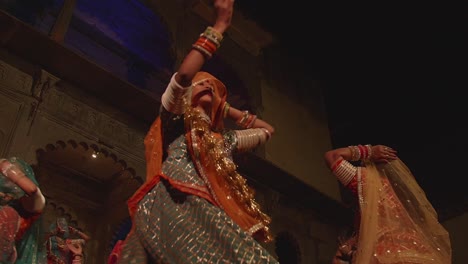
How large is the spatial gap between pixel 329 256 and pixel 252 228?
203 inches

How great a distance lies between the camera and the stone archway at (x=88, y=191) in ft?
19.3

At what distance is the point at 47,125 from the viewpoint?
4.28 m

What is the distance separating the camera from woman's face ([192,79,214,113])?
2.49m

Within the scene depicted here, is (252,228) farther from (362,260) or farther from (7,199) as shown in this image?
(7,199)

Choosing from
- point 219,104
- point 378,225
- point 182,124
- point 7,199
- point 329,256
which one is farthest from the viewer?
point 329,256

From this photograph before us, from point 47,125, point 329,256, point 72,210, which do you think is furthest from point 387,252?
point 72,210

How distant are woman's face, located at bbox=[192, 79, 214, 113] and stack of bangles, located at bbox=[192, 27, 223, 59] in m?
0.30

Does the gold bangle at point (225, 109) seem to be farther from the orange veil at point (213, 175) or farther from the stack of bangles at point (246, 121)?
the orange veil at point (213, 175)

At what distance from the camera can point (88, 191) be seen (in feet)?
21.5

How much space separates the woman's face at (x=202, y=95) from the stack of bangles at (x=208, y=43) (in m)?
0.30

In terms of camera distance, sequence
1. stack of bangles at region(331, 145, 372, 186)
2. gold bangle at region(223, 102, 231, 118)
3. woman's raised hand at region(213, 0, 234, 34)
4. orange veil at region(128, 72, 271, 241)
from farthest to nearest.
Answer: stack of bangles at region(331, 145, 372, 186), gold bangle at region(223, 102, 231, 118), woman's raised hand at region(213, 0, 234, 34), orange veil at region(128, 72, 271, 241)

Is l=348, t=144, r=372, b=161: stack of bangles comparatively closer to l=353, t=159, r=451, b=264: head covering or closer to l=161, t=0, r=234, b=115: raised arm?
l=353, t=159, r=451, b=264: head covering

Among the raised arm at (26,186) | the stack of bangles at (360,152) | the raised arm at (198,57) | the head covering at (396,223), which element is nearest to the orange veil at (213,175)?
the raised arm at (198,57)

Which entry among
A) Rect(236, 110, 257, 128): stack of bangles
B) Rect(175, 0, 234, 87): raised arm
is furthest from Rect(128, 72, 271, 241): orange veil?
Rect(236, 110, 257, 128): stack of bangles
